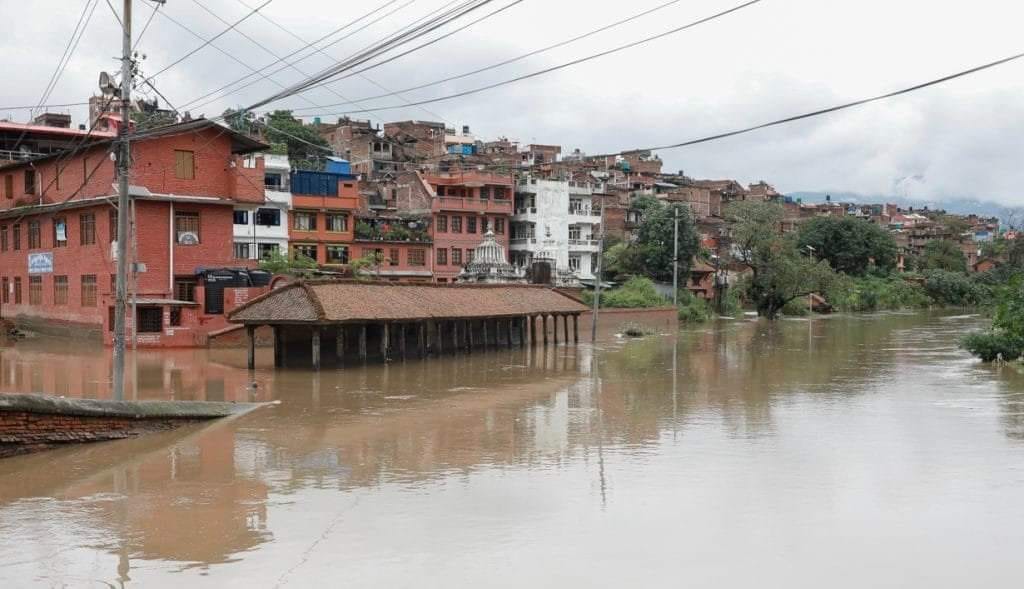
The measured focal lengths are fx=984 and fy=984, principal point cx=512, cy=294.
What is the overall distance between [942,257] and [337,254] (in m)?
73.3

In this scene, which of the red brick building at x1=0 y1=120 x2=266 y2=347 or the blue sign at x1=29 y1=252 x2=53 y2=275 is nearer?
the red brick building at x1=0 y1=120 x2=266 y2=347

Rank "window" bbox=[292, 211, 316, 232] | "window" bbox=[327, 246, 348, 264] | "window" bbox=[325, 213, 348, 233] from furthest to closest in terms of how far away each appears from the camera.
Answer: "window" bbox=[327, 246, 348, 264] → "window" bbox=[325, 213, 348, 233] → "window" bbox=[292, 211, 316, 232]

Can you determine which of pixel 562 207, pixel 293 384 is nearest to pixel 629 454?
pixel 293 384

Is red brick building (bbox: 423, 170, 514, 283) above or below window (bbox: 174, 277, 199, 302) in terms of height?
above

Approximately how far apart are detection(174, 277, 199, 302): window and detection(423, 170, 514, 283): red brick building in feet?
70.6

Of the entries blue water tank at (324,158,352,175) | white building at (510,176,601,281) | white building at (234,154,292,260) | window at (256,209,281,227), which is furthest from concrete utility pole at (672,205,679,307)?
window at (256,209,281,227)

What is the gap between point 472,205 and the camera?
200 ft

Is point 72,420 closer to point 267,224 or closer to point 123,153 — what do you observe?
point 123,153

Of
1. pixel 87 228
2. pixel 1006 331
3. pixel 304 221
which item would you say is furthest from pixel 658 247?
pixel 87 228

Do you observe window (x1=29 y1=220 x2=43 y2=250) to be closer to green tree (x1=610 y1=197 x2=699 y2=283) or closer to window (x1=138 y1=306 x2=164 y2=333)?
window (x1=138 y1=306 x2=164 y2=333)

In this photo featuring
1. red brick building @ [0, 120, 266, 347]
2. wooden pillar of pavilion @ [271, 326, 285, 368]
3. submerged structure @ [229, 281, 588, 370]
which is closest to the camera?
submerged structure @ [229, 281, 588, 370]

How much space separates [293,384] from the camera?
87.2 feet

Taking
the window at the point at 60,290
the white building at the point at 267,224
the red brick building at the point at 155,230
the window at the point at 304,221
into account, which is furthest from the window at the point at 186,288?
the window at the point at 304,221

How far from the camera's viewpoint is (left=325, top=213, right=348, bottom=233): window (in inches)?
2110
